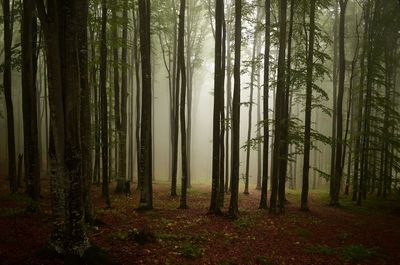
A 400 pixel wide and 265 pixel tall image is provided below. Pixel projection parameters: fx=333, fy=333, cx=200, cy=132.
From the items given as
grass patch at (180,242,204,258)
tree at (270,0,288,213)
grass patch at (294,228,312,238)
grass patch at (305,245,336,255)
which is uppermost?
tree at (270,0,288,213)

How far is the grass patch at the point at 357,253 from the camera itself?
9.65 m

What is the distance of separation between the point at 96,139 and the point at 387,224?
537 inches

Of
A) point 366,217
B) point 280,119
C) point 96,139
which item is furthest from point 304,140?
point 96,139

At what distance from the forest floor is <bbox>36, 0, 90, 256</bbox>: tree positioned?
2.44ft

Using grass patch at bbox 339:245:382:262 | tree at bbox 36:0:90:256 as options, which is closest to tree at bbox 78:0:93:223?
tree at bbox 36:0:90:256

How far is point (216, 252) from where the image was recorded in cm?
962

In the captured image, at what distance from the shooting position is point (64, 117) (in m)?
6.89

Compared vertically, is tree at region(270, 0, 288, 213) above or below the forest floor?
above

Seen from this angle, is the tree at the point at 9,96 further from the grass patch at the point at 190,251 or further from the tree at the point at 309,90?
the tree at the point at 309,90

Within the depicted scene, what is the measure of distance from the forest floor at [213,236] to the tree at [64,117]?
74 centimetres

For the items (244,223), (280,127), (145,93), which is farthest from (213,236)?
(145,93)

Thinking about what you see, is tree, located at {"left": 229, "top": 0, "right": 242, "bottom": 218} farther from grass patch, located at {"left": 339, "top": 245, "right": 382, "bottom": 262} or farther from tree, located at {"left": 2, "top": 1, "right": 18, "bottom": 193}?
tree, located at {"left": 2, "top": 1, "right": 18, "bottom": 193}

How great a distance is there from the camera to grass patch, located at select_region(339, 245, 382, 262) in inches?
380

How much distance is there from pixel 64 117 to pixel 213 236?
655 cm
